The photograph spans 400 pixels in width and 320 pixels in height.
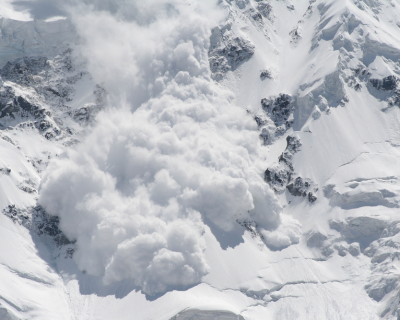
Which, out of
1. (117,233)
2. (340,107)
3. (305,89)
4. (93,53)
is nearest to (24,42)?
(93,53)

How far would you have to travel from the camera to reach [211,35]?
145125mm

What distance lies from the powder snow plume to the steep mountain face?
35cm

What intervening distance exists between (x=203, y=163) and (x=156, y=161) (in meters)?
10.3

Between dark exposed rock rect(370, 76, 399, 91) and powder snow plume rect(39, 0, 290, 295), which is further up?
dark exposed rock rect(370, 76, 399, 91)

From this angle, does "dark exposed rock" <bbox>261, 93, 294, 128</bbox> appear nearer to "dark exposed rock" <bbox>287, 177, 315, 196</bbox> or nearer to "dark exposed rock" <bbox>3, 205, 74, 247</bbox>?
"dark exposed rock" <bbox>287, 177, 315, 196</bbox>

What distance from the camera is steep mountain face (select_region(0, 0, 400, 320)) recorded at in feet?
345

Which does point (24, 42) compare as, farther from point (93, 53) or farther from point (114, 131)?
point (114, 131)

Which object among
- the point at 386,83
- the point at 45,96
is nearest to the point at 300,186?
the point at 386,83

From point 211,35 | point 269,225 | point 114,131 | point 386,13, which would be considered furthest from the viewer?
point 386,13

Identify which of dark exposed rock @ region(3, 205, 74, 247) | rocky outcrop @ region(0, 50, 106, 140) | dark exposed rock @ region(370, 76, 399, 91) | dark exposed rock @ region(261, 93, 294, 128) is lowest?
dark exposed rock @ region(3, 205, 74, 247)

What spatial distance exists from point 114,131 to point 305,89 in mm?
44724

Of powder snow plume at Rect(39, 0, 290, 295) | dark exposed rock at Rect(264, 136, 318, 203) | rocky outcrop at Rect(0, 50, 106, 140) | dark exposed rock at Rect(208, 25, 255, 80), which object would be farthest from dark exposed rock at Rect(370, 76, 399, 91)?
rocky outcrop at Rect(0, 50, 106, 140)

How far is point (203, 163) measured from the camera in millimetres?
124188

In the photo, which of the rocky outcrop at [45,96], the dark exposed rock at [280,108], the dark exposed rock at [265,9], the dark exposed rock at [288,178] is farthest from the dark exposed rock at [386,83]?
the rocky outcrop at [45,96]
